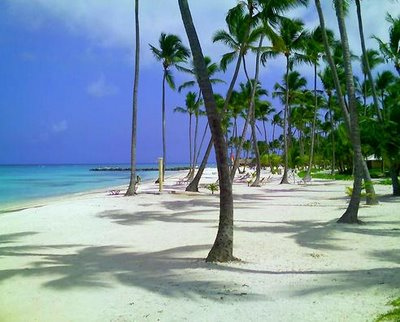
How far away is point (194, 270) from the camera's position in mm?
6824

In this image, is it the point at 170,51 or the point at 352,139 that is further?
the point at 170,51

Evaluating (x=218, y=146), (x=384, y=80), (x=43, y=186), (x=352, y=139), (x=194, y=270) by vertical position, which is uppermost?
(x=384, y=80)

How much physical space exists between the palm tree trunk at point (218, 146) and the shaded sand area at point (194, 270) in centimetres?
35

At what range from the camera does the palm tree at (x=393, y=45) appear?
67.1ft

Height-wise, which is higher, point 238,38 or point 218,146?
point 238,38

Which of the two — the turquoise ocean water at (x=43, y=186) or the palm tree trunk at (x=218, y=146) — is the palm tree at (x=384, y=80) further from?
the palm tree trunk at (x=218, y=146)

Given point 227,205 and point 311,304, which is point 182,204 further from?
point 311,304

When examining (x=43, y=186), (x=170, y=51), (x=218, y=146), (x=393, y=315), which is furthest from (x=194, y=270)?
(x=43, y=186)

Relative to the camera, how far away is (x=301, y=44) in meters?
26.9

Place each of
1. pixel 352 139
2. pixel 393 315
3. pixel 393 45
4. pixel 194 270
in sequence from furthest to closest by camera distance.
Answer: pixel 393 45
pixel 352 139
pixel 194 270
pixel 393 315

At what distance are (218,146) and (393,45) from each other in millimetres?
17511

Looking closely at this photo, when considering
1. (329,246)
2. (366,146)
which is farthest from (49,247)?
(366,146)

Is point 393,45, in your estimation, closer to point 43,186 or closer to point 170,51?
point 170,51

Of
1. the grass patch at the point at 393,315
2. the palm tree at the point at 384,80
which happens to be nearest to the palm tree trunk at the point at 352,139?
the grass patch at the point at 393,315
